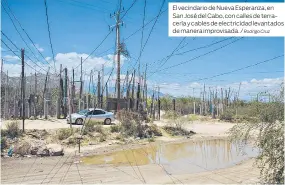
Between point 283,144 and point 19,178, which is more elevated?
point 283,144

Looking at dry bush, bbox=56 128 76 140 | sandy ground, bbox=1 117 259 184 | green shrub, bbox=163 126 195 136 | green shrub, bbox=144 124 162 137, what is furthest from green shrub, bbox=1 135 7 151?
green shrub, bbox=163 126 195 136

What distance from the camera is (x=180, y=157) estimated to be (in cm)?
2095

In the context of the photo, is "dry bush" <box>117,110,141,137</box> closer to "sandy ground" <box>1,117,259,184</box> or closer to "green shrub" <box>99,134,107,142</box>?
"green shrub" <box>99,134,107,142</box>

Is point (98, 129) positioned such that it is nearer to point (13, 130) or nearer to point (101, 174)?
point (13, 130)

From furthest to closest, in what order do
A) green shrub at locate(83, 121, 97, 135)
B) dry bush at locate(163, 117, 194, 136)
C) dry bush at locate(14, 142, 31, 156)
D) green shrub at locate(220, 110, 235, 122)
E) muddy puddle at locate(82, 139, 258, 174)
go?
green shrub at locate(220, 110, 235, 122) < dry bush at locate(163, 117, 194, 136) < green shrub at locate(83, 121, 97, 135) < dry bush at locate(14, 142, 31, 156) < muddy puddle at locate(82, 139, 258, 174)

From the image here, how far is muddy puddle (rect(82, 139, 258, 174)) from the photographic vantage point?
18.1 m

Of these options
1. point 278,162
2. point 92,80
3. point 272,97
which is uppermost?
point 92,80

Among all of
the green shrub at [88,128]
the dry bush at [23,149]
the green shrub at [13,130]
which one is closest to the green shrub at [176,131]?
the green shrub at [88,128]

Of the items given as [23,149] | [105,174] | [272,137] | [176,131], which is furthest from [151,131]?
[272,137]

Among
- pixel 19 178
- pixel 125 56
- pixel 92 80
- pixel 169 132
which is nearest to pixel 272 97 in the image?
pixel 19 178

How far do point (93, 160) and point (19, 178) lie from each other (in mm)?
5545

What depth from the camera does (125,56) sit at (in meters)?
36.1

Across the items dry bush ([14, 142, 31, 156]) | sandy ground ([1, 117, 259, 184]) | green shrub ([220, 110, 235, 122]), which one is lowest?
sandy ground ([1, 117, 259, 184])

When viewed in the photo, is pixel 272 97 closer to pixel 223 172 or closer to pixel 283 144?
pixel 283 144
